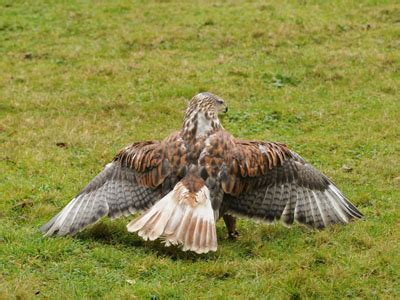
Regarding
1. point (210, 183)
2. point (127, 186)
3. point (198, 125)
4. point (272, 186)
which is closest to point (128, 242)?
point (127, 186)

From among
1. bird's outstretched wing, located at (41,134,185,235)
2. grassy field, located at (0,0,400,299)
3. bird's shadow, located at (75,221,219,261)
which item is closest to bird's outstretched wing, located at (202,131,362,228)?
grassy field, located at (0,0,400,299)

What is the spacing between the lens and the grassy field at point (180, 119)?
7.96 meters

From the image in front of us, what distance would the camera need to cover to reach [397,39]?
705 inches

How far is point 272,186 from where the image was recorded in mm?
9102

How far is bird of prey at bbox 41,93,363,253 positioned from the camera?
28.5ft

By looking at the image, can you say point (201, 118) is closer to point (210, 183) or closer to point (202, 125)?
point (202, 125)

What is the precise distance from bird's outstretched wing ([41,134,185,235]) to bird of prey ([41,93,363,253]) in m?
0.01

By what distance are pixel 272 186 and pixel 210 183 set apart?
0.87 metres

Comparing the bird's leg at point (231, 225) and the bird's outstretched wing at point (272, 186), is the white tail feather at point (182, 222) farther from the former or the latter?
the bird's leg at point (231, 225)

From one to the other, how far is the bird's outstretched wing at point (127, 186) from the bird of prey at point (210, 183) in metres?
0.01

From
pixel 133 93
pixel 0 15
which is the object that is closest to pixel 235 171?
pixel 133 93

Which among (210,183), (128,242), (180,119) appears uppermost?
(210,183)

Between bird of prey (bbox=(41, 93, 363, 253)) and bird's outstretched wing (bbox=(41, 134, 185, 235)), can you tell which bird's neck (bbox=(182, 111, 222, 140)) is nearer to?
bird of prey (bbox=(41, 93, 363, 253))

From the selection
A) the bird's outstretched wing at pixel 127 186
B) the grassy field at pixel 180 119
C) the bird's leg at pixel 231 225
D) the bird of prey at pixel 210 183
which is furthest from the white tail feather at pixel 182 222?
the bird's leg at pixel 231 225
